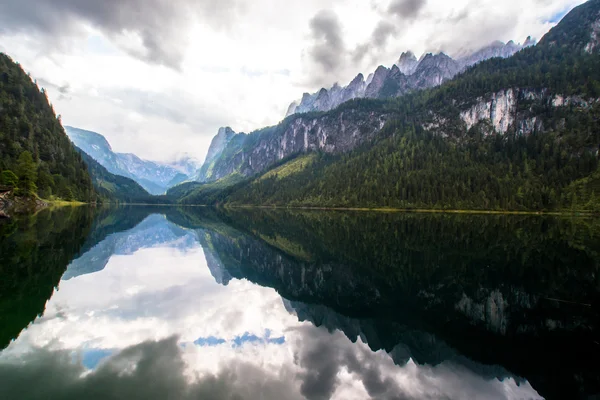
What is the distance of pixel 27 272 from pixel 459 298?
1177 inches

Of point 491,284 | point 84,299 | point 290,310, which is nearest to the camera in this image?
point 84,299

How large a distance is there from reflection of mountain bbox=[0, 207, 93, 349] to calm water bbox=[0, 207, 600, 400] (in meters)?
0.11

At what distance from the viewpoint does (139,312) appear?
16391mm

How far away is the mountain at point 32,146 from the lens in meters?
90.6

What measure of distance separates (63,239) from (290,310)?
34152 millimetres

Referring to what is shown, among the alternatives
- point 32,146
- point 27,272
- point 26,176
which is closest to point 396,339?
point 27,272

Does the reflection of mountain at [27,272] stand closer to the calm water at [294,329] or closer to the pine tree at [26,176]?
the calm water at [294,329]

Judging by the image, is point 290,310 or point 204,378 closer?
point 204,378

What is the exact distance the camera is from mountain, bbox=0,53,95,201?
3568 inches

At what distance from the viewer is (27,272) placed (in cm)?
2103

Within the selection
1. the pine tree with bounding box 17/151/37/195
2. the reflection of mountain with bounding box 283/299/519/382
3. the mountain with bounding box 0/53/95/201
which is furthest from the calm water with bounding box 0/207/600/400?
the mountain with bounding box 0/53/95/201

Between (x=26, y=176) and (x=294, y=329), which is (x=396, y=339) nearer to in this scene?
(x=294, y=329)

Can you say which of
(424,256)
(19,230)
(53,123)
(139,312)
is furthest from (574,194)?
(53,123)

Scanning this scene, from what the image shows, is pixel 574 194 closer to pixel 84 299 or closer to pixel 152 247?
pixel 152 247
